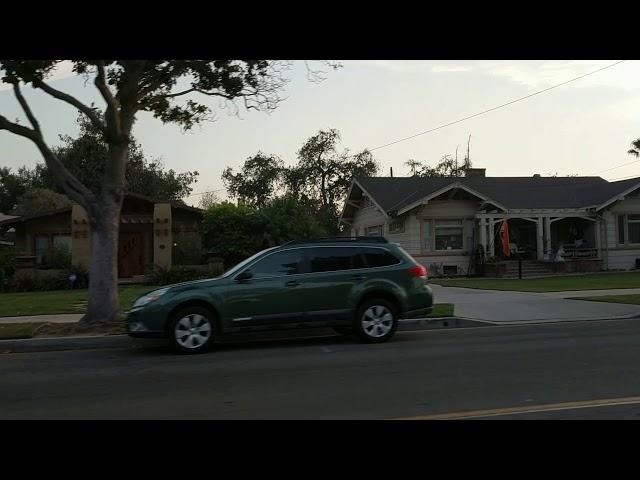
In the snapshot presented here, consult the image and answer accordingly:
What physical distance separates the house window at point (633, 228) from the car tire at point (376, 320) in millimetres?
24318

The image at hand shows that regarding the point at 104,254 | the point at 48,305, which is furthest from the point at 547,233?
the point at 104,254

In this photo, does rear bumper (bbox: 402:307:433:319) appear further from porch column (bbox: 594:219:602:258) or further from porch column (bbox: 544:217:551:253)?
porch column (bbox: 594:219:602:258)

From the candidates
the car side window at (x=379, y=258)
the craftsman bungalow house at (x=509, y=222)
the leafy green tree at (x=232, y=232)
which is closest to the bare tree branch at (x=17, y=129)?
the car side window at (x=379, y=258)

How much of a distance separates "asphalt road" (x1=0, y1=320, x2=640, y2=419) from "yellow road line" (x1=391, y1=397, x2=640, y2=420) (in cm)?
2

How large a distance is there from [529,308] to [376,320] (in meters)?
6.06

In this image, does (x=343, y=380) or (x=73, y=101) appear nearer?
(x=343, y=380)

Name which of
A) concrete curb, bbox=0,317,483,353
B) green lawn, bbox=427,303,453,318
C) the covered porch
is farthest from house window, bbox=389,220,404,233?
concrete curb, bbox=0,317,483,353

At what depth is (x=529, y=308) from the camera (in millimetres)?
15594

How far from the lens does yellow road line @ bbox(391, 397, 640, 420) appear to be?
605 centimetres

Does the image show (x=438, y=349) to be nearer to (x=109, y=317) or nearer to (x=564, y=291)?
(x=109, y=317)

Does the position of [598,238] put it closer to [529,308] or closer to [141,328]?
[529,308]

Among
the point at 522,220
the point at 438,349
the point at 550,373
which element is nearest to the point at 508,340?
the point at 438,349

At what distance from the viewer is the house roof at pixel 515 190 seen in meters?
30.9
